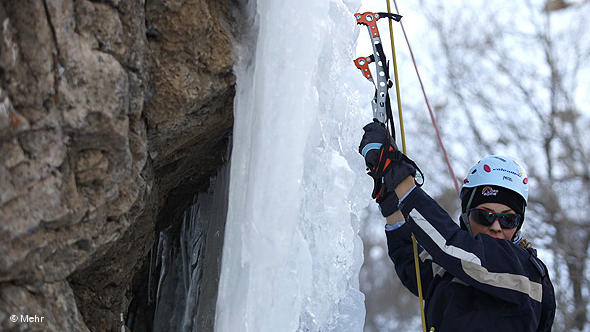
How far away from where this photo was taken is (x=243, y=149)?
2615 mm

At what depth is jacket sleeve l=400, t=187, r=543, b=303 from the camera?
2.53m

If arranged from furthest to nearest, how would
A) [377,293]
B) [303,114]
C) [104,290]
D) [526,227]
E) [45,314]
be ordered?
[377,293] < [526,227] < [104,290] < [303,114] < [45,314]

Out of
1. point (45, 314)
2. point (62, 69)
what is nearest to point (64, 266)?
point (45, 314)

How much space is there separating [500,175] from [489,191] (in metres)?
0.10

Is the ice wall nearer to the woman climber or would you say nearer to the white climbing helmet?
the woman climber

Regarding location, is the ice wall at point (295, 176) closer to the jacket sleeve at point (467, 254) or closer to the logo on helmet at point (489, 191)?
the jacket sleeve at point (467, 254)

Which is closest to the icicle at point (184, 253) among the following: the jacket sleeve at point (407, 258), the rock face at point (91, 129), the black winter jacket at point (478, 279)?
the rock face at point (91, 129)

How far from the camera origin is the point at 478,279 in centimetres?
254

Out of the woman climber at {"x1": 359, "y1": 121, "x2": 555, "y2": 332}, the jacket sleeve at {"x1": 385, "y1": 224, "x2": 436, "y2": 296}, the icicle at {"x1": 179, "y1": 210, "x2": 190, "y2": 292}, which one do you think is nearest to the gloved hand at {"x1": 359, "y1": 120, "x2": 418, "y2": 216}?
the woman climber at {"x1": 359, "y1": 121, "x2": 555, "y2": 332}

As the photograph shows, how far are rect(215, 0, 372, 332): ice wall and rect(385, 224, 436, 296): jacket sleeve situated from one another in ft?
1.06

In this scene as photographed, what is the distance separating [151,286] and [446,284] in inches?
62.5

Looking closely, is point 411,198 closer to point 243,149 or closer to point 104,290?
point 243,149

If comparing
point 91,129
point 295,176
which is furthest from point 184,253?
point 91,129

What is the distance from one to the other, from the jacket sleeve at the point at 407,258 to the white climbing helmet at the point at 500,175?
15.5 inches
